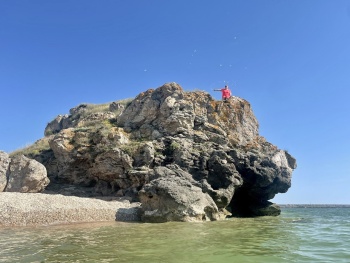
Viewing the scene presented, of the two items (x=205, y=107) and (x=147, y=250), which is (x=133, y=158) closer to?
(x=205, y=107)

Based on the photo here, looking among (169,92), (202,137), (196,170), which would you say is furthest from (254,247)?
(169,92)

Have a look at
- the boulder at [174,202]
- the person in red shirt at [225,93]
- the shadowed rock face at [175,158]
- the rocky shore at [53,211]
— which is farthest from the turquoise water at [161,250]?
the person in red shirt at [225,93]

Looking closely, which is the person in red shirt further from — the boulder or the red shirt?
the boulder

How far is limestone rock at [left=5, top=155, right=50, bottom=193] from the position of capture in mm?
28167

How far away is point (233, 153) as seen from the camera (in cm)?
3703

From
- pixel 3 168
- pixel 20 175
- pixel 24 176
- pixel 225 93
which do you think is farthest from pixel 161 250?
pixel 225 93

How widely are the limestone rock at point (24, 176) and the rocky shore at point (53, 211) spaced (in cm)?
503

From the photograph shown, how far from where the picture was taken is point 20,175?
28.7 metres

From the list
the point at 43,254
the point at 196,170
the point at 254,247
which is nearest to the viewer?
the point at 43,254

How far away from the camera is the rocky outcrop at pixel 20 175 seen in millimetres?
27984

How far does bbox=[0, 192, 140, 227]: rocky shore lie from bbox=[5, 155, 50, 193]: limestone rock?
5030 mm

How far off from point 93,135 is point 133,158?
274 inches

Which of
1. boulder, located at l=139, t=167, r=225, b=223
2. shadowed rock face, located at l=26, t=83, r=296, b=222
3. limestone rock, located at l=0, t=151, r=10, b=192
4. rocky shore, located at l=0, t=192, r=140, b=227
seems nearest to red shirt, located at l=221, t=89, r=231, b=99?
shadowed rock face, located at l=26, t=83, r=296, b=222

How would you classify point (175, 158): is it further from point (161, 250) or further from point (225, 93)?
point (161, 250)
